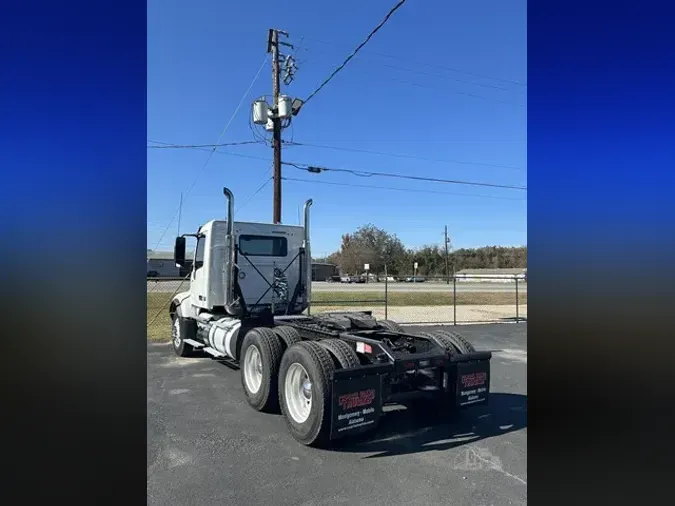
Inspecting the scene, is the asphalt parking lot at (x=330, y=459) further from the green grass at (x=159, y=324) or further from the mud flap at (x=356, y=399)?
the green grass at (x=159, y=324)

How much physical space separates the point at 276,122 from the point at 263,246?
311 inches

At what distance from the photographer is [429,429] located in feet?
15.0

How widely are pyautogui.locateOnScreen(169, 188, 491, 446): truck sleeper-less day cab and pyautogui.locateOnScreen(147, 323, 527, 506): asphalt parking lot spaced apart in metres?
0.25

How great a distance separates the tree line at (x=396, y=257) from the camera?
63.9 metres

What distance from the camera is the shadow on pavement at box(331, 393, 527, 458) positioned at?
4.10 meters

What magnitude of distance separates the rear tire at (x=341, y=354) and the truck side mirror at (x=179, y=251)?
4.41m

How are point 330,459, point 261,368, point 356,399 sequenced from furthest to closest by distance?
point 261,368 → point 356,399 → point 330,459

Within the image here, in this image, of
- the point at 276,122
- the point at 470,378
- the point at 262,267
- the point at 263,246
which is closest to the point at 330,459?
the point at 470,378

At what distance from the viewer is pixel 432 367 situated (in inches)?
179

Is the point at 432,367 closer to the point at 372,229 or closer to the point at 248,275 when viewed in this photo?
the point at 248,275

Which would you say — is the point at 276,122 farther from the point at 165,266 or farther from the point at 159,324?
the point at 159,324

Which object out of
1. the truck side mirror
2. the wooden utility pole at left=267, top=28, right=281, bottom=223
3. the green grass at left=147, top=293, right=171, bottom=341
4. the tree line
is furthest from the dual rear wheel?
the tree line
